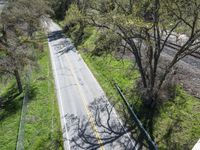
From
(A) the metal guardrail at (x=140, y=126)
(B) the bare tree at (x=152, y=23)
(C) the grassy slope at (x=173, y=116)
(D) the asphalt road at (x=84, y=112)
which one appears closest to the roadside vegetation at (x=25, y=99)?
(D) the asphalt road at (x=84, y=112)

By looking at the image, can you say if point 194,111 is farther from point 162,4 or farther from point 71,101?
point 71,101

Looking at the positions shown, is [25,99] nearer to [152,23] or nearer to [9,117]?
[9,117]

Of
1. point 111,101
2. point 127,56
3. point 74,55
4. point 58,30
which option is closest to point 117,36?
point 111,101

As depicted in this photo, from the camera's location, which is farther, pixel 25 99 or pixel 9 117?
pixel 25 99

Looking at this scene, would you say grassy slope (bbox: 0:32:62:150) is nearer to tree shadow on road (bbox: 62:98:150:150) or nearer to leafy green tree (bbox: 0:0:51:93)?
tree shadow on road (bbox: 62:98:150:150)

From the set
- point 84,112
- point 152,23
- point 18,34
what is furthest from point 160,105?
point 18,34

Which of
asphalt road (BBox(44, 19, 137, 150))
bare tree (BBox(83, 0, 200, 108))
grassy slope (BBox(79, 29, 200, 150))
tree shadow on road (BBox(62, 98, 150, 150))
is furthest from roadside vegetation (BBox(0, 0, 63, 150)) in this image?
bare tree (BBox(83, 0, 200, 108))
